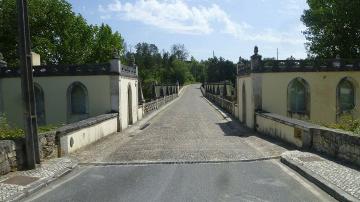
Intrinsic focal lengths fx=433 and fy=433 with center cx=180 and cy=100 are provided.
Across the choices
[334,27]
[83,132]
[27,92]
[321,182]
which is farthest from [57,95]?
[334,27]

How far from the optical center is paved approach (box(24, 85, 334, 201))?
8.75 meters

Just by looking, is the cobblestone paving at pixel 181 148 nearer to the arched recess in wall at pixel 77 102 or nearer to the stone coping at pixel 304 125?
the stone coping at pixel 304 125

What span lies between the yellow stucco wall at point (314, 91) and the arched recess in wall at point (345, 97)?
0.62ft

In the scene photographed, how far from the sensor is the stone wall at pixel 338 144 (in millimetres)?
10596

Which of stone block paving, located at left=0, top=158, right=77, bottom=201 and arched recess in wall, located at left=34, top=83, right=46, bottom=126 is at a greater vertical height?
arched recess in wall, located at left=34, top=83, right=46, bottom=126

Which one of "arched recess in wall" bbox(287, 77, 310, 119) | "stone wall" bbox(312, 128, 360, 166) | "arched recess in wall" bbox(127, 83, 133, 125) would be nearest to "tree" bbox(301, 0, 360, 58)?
"arched recess in wall" bbox(287, 77, 310, 119)

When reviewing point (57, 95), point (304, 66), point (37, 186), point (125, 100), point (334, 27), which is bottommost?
point (37, 186)

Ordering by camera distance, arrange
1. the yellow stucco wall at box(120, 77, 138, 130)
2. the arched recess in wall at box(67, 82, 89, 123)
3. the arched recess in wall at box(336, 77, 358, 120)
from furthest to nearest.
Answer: the yellow stucco wall at box(120, 77, 138, 130) → the arched recess in wall at box(67, 82, 89, 123) → the arched recess in wall at box(336, 77, 358, 120)

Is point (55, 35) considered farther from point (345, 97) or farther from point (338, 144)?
point (338, 144)

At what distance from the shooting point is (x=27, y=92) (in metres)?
11.5

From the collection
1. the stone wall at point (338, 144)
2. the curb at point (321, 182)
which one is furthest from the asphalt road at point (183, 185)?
the stone wall at point (338, 144)

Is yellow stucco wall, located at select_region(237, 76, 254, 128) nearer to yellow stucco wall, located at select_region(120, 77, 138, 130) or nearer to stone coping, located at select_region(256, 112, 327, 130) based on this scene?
stone coping, located at select_region(256, 112, 327, 130)

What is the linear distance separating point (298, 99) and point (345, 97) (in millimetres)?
2659

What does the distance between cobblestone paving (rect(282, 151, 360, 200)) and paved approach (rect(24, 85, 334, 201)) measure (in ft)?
1.42
